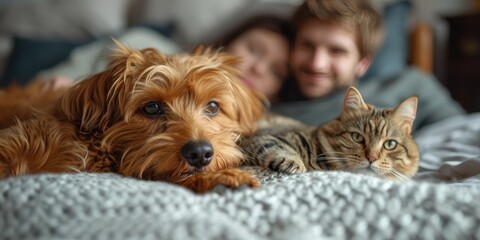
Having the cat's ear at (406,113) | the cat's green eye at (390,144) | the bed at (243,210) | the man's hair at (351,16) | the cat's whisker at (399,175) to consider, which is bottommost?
the cat's whisker at (399,175)

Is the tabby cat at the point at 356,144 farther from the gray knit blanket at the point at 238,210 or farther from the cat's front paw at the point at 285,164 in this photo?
the gray knit blanket at the point at 238,210

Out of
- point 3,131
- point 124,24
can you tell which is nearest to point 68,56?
point 124,24

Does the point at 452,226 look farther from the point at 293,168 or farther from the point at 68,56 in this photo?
the point at 68,56

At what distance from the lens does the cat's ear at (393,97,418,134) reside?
1.42 m

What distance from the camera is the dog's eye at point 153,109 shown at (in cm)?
140

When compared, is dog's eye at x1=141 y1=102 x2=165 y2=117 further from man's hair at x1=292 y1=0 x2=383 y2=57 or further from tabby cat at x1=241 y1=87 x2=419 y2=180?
man's hair at x1=292 y1=0 x2=383 y2=57

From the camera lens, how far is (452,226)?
868mm

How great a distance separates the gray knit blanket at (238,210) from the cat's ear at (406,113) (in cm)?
46

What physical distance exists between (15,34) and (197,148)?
2996mm

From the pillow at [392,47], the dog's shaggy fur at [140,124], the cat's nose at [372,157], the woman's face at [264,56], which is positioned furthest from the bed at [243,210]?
the pillow at [392,47]

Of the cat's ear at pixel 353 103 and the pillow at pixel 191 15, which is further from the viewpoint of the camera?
the pillow at pixel 191 15

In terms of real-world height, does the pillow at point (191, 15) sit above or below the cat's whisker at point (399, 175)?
above

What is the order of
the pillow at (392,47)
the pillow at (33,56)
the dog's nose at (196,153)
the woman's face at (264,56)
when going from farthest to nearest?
the pillow at (33,56)
the pillow at (392,47)
the woman's face at (264,56)
the dog's nose at (196,153)

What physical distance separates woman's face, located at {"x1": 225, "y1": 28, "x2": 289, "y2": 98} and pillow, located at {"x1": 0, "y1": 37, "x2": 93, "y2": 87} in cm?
139
